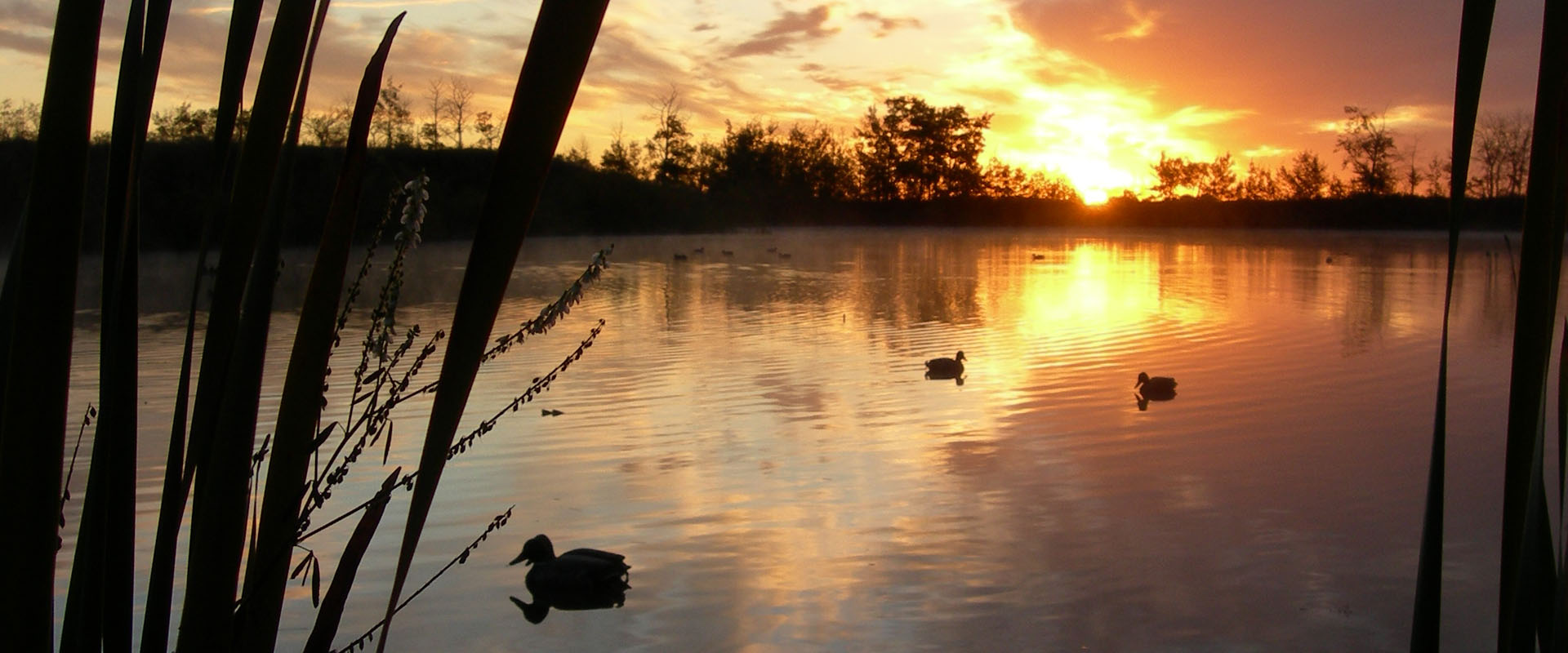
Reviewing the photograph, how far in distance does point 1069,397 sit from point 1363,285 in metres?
8.66

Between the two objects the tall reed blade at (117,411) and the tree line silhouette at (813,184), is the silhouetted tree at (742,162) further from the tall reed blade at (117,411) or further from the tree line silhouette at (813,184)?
the tall reed blade at (117,411)

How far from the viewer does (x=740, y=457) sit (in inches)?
170

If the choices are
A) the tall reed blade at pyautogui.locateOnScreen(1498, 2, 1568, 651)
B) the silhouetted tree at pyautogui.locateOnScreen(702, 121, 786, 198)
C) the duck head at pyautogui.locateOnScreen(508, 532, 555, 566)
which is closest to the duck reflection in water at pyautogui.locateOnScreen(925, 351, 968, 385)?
the duck head at pyautogui.locateOnScreen(508, 532, 555, 566)

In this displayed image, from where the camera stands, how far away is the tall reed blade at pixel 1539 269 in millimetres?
418

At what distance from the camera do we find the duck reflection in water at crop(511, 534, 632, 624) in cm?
279

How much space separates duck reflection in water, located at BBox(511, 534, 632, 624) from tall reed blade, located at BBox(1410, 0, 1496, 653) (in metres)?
2.44

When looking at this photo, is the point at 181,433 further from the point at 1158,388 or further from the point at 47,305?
the point at 1158,388

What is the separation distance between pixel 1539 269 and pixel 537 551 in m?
2.86

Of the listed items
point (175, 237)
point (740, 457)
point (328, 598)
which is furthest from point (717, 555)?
point (175, 237)

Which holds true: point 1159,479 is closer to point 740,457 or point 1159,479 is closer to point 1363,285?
point 740,457

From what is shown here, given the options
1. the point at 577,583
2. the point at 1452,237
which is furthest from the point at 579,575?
the point at 1452,237

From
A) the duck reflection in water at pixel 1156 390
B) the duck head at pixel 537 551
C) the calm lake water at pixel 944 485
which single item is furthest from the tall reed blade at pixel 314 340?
the duck reflection in water at pixel 1156 390

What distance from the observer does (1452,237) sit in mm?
435

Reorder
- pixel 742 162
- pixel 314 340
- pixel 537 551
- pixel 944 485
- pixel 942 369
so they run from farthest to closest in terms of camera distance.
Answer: pixel 742 162 → pixel 942 369 → pixel 944 485 → pixel 537 551 → pixel 314 340
